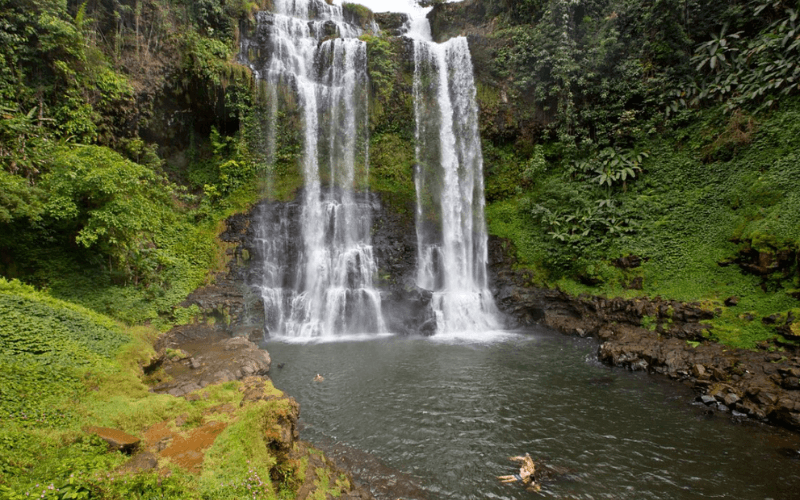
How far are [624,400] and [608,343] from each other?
326 cm

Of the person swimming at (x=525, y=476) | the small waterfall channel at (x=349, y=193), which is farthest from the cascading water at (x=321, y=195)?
the person swimming at (x=525, y=476)

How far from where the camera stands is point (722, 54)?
15.7 metres

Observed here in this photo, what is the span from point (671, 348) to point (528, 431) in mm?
6531

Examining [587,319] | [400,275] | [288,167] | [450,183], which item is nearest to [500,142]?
[450,183]

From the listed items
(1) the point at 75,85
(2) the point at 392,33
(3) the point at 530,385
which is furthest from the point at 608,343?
(2) the point at 392,33

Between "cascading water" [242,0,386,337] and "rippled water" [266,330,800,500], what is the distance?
4.51 m

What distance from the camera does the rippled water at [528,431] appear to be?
6.03 m

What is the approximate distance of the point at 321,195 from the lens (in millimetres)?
19922

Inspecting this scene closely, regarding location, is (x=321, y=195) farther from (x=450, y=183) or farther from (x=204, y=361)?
(x=204, y=361)

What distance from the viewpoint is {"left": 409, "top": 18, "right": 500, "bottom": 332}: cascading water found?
18609 mm

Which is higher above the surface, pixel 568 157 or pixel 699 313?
pixel 568 157

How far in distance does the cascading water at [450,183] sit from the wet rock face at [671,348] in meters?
1.85

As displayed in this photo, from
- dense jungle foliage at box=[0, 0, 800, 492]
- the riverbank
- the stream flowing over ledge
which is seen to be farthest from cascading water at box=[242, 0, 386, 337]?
the riverbank

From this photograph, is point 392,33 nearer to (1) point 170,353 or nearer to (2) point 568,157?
(2) point 568,157
